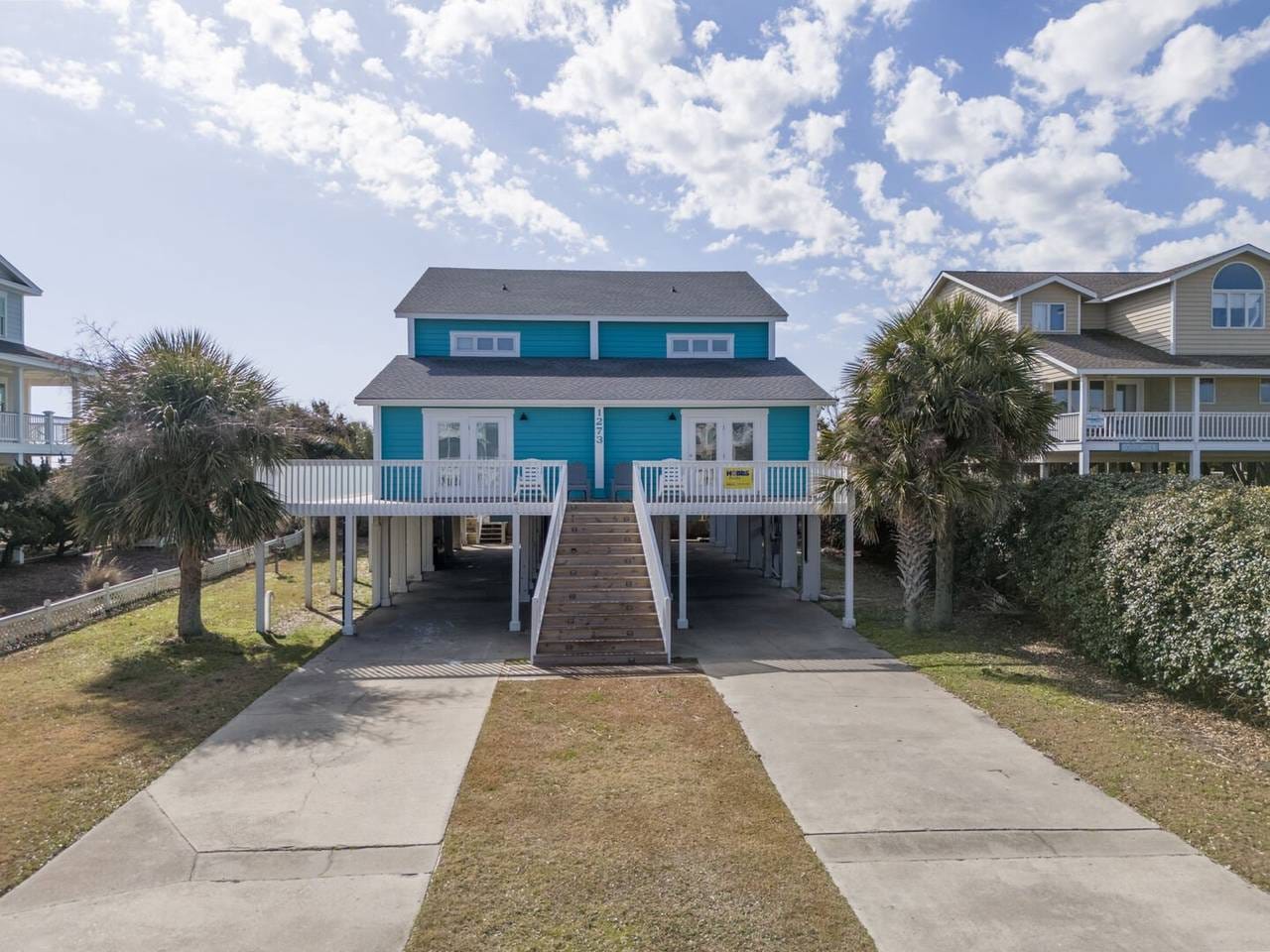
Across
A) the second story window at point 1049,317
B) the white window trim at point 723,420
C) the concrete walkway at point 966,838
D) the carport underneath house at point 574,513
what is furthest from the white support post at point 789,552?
the second story window at point 1049,317

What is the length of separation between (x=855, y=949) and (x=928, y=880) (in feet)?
3.83

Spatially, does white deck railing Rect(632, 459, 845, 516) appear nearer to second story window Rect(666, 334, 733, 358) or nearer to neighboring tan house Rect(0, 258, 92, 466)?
second story window Rect(666, 334, 733, 358)

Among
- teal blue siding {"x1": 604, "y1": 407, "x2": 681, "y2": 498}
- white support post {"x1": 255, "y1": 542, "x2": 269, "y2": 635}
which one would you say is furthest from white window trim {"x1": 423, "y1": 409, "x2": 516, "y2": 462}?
white support post {"x1": 255, "y1": 542, "x2": 269, "y2": 635}

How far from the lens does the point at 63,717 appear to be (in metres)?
9.16

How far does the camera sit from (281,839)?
6289 mm

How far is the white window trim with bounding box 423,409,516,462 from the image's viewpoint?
57.1 ft

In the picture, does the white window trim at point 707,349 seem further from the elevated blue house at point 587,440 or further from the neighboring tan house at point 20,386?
the neighboring tan house at point 20,386

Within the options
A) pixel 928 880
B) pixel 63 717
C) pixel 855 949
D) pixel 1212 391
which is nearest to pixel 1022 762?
pixel 928 880

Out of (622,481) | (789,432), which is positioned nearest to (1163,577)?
(789,432)

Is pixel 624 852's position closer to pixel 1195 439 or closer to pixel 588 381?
pixel 588 381

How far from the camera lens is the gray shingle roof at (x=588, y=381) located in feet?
56.5

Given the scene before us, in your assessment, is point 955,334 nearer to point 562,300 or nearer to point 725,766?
point 725,766

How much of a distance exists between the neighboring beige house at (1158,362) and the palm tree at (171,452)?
1961 cm

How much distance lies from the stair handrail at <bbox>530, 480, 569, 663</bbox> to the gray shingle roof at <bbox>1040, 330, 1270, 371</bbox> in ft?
49.1
